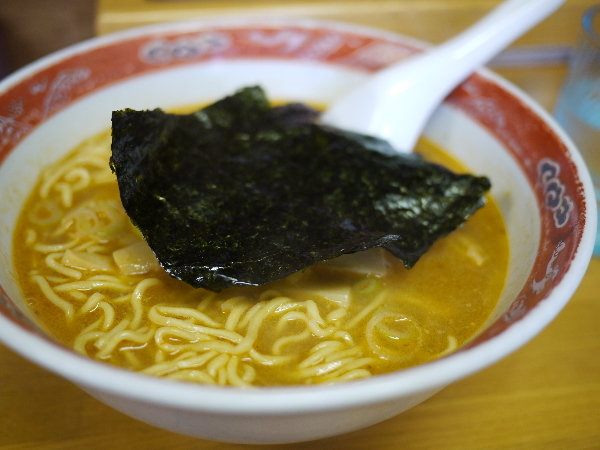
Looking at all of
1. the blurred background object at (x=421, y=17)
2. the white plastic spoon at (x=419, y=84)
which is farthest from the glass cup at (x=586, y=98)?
the blurred background object at (x=421, y=17)

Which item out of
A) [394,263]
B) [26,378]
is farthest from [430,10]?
[26,378]

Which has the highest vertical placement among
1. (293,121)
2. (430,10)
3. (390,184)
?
(430,10)

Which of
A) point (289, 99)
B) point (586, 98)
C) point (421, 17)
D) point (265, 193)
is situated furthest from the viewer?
point (421, 17)

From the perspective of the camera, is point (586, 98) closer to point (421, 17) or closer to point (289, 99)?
point (421, 17)

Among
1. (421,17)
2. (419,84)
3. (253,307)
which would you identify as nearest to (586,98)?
(419,84)

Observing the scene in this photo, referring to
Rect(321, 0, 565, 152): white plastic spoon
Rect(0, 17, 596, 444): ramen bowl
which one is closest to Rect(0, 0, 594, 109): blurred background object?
Rect(0, 17, 596, 444): ramen bowl

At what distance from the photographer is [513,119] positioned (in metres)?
1.38

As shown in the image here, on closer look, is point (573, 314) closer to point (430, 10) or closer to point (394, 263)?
point (394, 263)

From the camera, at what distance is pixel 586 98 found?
4.95 ft

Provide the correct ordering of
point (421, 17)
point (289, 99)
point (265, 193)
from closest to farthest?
point (265, 193)
point (289, 99)
point (421, 17)

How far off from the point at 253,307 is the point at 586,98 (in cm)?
112

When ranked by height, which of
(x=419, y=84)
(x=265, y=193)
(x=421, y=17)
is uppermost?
(x=421, y=17)

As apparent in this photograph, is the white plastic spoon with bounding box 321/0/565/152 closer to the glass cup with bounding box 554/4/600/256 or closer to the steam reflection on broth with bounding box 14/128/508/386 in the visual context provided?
the glass cup with bounding box 554/4/600/256

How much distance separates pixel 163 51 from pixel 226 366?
3.53 feet
